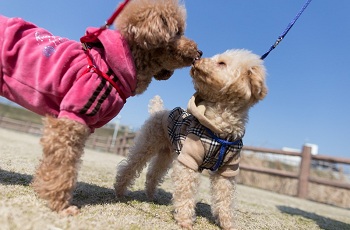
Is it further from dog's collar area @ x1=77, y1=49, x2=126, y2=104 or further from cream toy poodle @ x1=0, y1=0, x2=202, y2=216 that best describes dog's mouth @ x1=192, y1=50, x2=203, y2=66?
dog's collar area @ x1=77, y1=49, x2=126, y2=104

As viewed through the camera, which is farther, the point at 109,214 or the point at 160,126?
the point at 160,126

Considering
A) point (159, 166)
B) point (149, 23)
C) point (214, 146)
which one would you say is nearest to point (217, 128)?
point (214, 146)

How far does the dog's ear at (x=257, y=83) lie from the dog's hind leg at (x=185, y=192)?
0.91 meters

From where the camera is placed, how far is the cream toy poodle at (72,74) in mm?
1686

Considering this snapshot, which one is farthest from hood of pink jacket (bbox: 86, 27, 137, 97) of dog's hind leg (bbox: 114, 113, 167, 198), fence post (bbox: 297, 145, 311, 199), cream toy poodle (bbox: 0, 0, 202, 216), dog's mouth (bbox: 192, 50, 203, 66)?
fence post (bbox: 297, 145, 311, 199)

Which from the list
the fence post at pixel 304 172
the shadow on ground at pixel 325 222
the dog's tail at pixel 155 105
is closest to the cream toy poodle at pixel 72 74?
the dog's tail at pixel 155 105

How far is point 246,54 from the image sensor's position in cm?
233

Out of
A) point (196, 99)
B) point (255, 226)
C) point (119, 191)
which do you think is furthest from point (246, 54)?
point (119, 191)

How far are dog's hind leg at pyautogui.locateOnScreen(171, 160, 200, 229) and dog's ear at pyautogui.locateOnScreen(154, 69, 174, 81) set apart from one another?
35.2 inches

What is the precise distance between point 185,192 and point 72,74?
1.37m

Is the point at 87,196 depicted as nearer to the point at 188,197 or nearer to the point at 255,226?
the point at 188,197

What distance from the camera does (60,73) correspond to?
69.9 inches

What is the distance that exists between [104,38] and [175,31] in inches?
24.0

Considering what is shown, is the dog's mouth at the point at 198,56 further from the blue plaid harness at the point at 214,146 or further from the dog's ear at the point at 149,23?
the blue plaid harness at the point at 214,146
